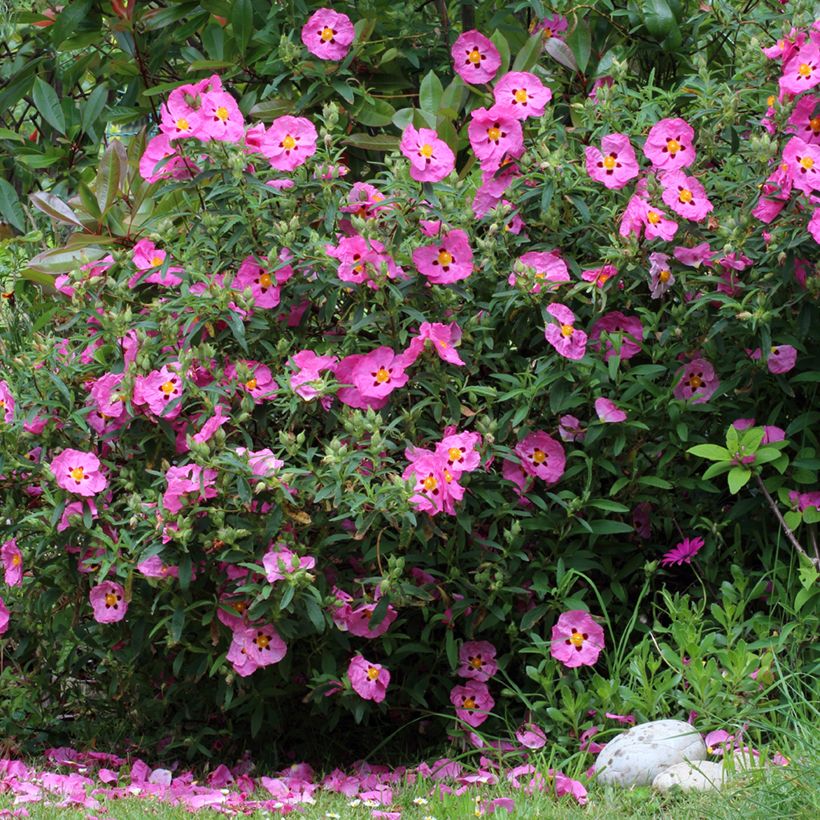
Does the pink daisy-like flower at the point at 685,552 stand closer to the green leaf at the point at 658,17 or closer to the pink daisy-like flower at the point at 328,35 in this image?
the green leaf at the point at 658,17

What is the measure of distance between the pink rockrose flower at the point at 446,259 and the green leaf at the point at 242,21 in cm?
114

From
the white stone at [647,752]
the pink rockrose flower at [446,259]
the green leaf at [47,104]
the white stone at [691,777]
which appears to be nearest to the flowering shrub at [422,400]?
the pink rockrose flower at [446,259]

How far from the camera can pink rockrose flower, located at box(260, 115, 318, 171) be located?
3281 mm

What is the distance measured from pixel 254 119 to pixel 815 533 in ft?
6.77

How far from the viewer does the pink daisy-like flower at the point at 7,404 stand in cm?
328

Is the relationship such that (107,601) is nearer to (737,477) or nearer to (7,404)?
(7,404)

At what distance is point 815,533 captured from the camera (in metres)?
3.35

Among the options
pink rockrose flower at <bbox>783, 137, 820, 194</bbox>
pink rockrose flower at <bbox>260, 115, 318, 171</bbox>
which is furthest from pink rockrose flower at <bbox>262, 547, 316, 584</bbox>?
pink rockrose flower at <bbox>783, 137, 820, 194</bbox>

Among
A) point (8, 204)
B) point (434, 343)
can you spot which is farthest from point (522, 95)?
point (8, 204)

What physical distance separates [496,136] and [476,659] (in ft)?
4.50

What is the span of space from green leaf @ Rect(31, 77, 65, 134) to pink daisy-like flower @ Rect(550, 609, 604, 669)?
7.33ft

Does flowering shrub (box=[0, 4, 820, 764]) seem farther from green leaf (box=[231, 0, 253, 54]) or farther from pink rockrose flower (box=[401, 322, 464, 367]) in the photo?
green leaf (box=[231, 0, 253, 54])

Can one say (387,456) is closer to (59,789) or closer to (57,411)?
(57,411)

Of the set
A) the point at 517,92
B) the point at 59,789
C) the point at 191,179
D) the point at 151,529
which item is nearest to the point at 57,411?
the point at 151,529
